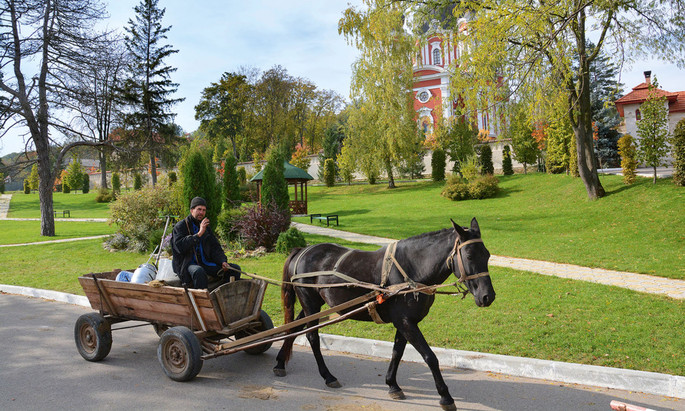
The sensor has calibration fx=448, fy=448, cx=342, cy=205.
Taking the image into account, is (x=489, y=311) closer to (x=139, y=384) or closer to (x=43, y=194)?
(x=139, y=384)

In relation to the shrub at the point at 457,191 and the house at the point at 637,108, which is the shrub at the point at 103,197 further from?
the house at the point at 637,108

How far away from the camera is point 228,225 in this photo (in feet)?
52.9

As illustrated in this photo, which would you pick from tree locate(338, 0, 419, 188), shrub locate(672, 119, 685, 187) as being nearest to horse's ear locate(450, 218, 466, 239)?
shrub locate(672, 119, 685, 187)

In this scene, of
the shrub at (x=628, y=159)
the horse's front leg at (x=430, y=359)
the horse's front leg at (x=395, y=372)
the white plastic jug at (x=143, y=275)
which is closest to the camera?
the horse's front leg at (x=430, y=359)

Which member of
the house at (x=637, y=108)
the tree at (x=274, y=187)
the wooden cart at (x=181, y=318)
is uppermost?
the house at (x=637, y=108)

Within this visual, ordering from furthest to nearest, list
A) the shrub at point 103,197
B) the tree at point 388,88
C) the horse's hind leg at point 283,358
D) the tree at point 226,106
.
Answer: the tree at point 226,106
the shrub at point 103,197
the tree at point 388,88
the horse's hind leg at point 283,358

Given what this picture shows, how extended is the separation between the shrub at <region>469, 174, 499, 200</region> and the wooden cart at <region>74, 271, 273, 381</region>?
73.1 ft

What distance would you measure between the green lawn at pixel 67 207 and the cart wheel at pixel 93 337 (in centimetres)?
3099

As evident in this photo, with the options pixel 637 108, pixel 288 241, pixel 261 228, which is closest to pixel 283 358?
pixel 288 241

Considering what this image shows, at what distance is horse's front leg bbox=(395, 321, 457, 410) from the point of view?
4047 millimetres

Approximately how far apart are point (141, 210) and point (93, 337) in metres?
13.0

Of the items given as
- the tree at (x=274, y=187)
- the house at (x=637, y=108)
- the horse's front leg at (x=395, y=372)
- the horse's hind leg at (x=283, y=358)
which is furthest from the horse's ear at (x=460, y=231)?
the house at (x=637, y=108)

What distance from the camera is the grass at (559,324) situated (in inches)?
208

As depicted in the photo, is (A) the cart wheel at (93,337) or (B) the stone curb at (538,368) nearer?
(B) the stone curb at (538,368)
